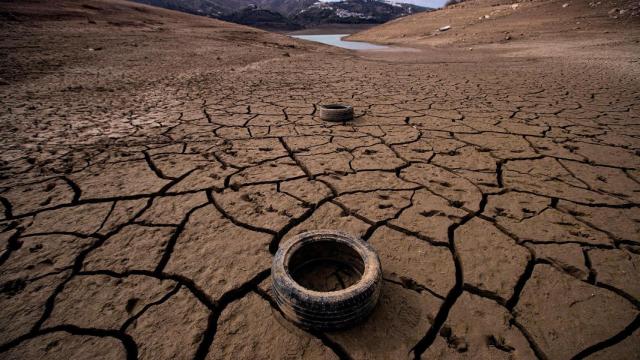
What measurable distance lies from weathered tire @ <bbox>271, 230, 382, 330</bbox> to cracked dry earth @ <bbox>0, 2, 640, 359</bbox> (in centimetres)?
8

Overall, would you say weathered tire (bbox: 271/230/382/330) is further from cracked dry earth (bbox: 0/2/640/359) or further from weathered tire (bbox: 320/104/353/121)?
weathered tire (bbox: 320/104/353/121)

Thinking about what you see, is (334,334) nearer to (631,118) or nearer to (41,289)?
(41,289)

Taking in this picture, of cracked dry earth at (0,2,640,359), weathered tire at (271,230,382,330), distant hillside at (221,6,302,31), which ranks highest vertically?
distant hillside at (221,6,302,31)

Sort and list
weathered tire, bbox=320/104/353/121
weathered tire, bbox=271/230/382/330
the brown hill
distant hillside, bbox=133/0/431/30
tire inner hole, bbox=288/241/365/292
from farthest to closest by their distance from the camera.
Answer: distant hillside, bbox=133/0/431/30 < the brown hill < weathered tire, bbox=320/104/353/121 < tire inner hole, bbox=288/241/365/292 < weathered tire, bbox=271/230/382/330

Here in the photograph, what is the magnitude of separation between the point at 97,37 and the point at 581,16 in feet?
62.2

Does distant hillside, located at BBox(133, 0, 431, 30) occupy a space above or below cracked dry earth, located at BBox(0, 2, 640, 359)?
above

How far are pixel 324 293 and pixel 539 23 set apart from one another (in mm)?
18702

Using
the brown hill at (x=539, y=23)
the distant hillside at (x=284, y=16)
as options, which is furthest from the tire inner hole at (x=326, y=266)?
the distant hillside at (x=284, y=16)

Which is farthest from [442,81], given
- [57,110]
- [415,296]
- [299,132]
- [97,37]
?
[97,37]

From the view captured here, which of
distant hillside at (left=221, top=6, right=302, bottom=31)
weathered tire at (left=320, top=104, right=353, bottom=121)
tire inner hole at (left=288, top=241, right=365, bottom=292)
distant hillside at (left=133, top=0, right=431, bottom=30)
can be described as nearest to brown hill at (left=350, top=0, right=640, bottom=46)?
weathered tire at (left=320, top=104, right=353, bottom=121)

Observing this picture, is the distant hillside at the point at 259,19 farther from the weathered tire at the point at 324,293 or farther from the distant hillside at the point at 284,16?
the weathered tire at the point at 324,293

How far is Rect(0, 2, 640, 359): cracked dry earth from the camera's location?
3.47 ft

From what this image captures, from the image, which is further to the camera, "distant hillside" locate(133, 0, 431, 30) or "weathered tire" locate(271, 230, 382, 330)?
"distant hillside" locate(133, 0, 431, 30)

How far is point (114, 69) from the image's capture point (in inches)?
221
